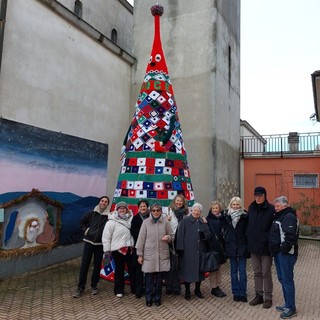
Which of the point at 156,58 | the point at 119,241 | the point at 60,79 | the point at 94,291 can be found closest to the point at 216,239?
the point at 119,241

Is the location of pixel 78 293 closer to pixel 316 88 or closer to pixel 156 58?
pixel 156 58

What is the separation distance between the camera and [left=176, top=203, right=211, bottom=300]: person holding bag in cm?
550

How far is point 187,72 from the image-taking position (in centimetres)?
1149

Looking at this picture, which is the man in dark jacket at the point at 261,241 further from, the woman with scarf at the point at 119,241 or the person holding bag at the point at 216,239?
the woman with scarf at the point at 119,241

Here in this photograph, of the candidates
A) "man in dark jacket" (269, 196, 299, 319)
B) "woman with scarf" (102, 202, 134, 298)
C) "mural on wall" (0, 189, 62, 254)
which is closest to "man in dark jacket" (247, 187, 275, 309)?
"man in dark jacket" (269, 196, 299, 319)

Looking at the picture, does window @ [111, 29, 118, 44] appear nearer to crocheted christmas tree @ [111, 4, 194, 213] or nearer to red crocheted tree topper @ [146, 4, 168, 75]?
red crocheted tree topper @ [146, 4, 168, 75]

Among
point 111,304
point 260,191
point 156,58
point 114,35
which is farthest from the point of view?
point 114,35

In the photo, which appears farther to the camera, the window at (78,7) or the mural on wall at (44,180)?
the window at (78,7)

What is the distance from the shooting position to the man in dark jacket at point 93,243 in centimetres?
580

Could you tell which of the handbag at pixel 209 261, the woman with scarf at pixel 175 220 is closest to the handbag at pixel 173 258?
the woman with scarf at pixel 175 220

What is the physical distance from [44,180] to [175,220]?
381 cm

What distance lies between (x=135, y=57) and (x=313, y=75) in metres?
6.53

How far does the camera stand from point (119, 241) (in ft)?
18.3

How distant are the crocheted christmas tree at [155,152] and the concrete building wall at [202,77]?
384cm
